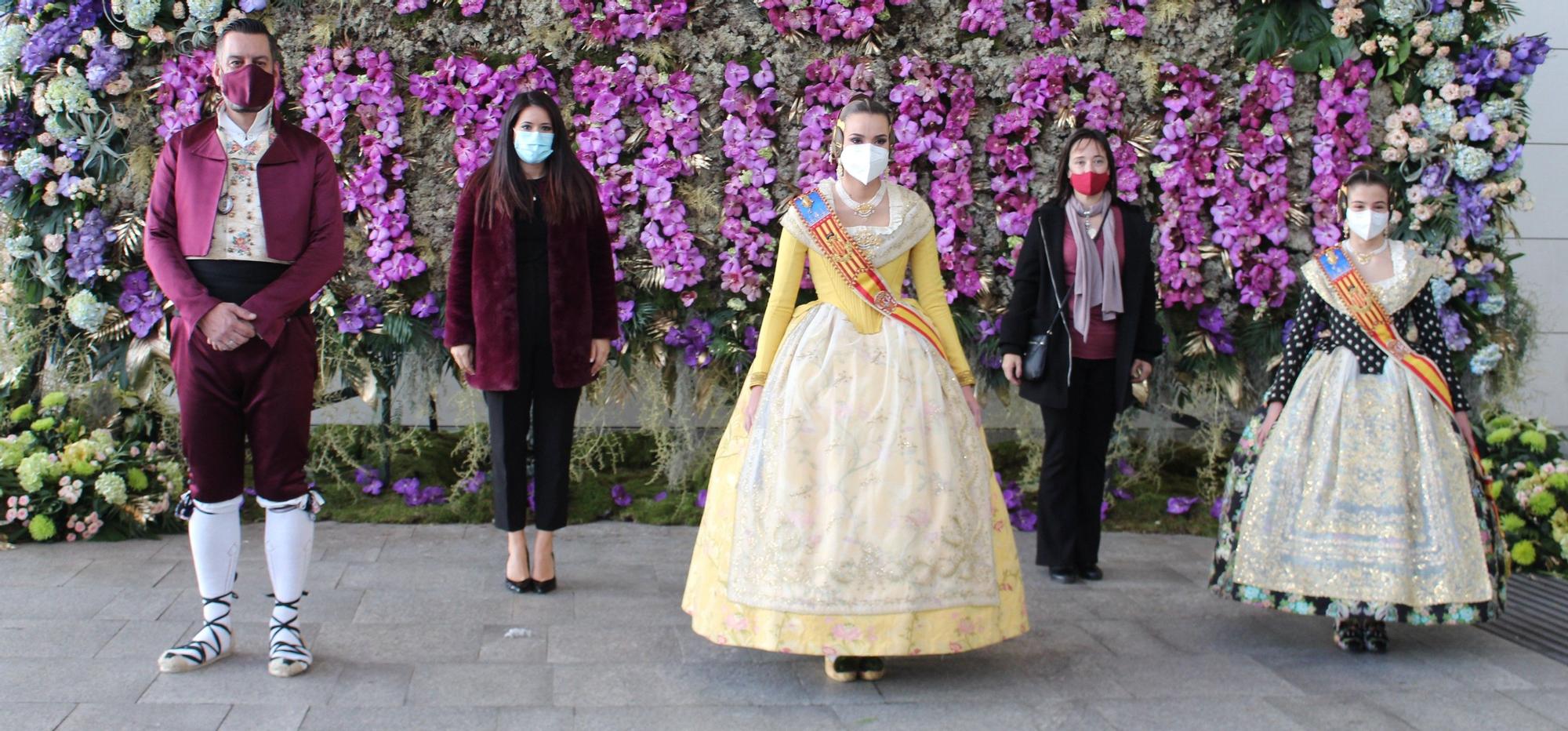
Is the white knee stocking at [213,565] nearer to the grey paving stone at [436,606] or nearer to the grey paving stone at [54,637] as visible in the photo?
the grey paving stone at [54,637]

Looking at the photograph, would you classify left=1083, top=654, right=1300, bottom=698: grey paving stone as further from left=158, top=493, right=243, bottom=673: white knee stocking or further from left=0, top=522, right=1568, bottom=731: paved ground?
left=158, top=493, right=243, bottom=673: white knee stocking

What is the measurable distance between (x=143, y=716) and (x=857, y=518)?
1.78 metres

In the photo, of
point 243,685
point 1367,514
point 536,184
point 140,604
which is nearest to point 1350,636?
point 1367,514

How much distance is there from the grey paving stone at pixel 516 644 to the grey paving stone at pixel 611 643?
0.10ft

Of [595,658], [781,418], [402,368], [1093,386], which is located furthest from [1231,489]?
[402,368]

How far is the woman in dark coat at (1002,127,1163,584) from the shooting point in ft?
15.9

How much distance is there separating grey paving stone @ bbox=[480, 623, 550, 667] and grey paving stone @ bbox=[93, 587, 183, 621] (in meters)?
Answer: 1.02

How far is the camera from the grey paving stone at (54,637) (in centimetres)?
369

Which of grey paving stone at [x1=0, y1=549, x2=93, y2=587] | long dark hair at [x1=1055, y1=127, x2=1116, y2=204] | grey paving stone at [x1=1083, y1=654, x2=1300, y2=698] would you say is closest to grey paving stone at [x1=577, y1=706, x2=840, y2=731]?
grey paving stone at [x1=1083, y1=654, x2=1300, y2=698]

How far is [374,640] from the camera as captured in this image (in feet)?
12.9

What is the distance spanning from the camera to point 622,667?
12.4ft

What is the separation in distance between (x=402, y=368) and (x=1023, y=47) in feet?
9.86

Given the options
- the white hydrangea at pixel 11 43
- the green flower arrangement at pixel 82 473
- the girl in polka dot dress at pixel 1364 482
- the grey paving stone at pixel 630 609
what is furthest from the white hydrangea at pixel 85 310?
the girl in polka dot dress at pixel 1364 482

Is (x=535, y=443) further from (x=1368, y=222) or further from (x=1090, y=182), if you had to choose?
(x=1368, y=222)
